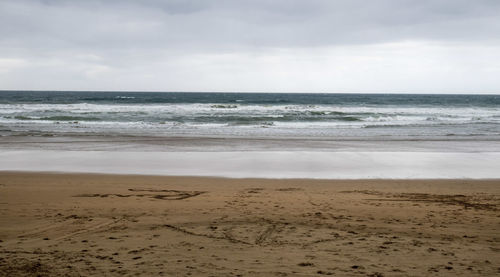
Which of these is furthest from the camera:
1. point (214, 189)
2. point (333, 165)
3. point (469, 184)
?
point (333, 165)

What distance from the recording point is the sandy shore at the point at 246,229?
4648 mm

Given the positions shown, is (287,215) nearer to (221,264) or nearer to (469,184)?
(221,264)

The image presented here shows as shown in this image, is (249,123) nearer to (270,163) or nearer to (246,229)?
(270,163)

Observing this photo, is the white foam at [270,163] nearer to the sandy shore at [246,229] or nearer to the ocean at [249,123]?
the sandy shore at [246,229]

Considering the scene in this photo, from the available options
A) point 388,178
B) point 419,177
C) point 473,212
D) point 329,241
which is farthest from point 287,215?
point 419,177

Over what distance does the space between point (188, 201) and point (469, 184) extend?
22.2 ft

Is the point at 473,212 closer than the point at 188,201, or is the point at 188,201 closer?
the point at 473,212

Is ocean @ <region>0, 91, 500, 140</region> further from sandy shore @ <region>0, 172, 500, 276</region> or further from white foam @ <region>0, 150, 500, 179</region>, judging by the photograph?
sandy shore @ <region>0, 172, 500, 276</region>

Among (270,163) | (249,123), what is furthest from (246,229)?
(249,123)

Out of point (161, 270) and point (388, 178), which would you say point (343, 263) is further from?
point (388, 178)

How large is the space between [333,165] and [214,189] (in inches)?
194

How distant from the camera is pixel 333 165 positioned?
1278 centimetres

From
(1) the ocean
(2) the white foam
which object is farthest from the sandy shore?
(1) the ocean

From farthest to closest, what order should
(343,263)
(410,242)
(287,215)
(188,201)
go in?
(188,201) → (287,215) → (410,242) → (343,263)
